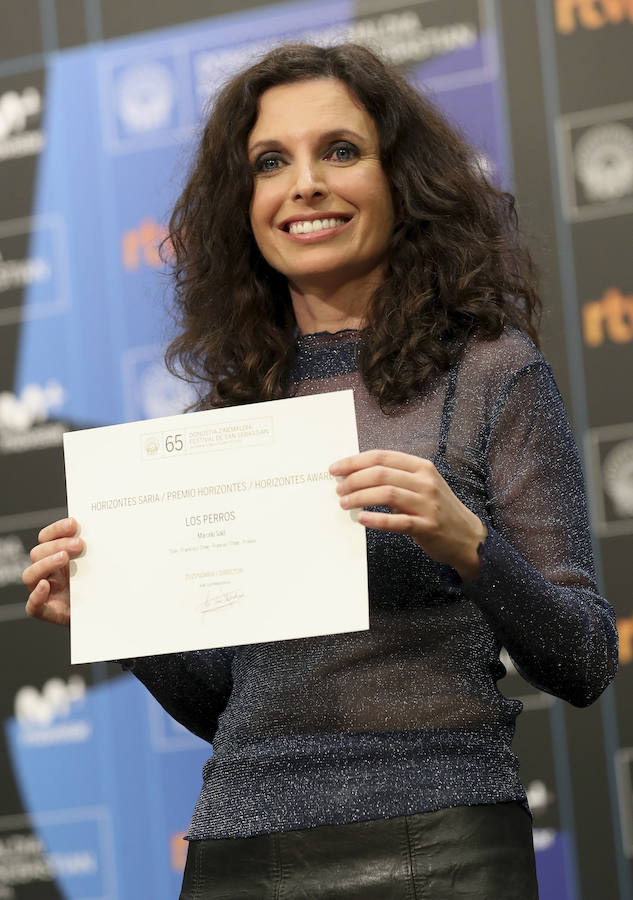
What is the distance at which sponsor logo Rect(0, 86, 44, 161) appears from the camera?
3.51 m

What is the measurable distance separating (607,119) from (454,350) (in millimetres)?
1472

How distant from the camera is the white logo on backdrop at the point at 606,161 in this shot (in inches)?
117

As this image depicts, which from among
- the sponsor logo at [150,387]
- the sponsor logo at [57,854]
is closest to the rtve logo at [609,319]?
the sponsor logo at [150,387]

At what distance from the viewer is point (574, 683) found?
1558 mm

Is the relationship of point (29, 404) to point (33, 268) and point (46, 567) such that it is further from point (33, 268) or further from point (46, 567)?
point (46, 567)

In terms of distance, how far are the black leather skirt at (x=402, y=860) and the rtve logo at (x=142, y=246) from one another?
2.11 metres

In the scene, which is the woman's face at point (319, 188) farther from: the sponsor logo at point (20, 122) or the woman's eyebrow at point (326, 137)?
the sponsor logo at point (20, 122)

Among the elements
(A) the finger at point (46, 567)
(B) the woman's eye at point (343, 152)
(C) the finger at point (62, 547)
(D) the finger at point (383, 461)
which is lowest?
(A) the finger at point (46, 567)

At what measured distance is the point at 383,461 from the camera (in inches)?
56.6

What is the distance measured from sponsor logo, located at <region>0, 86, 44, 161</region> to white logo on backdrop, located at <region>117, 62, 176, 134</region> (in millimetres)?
266

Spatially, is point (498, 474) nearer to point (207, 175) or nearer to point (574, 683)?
point (574, 683)

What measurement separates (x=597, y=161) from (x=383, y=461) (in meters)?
1.83
